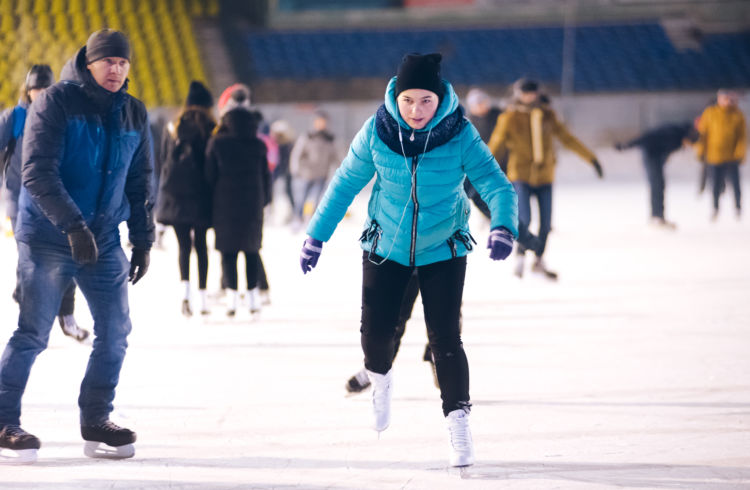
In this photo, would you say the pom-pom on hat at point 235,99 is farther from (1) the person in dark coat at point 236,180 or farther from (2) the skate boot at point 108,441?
(2) the skate boot at point 108,441

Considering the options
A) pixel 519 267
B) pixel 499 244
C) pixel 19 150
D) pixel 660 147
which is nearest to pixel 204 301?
pixel 19 150

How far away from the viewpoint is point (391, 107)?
3693 millimetres

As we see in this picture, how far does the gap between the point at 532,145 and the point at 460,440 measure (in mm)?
5136

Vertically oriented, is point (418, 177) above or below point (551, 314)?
above

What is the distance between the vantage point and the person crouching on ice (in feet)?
12.0

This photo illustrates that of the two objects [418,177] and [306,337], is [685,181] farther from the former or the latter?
[418,177]

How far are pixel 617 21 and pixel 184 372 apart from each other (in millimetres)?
26921

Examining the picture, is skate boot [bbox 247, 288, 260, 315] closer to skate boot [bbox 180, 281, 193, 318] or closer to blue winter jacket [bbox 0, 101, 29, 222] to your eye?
skate boot [bbox 180, 281, 193, 318]

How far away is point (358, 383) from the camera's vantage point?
4719 mm

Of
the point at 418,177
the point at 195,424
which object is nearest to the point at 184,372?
the point at 195,424

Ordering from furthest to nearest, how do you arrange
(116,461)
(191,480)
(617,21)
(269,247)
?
(617,21) < (269,247) < (116,461) < (191,480)

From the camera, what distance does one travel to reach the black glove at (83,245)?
3531 millimetres

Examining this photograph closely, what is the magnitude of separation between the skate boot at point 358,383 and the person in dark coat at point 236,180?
208 cm

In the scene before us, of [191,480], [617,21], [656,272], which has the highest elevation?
[617,21]
